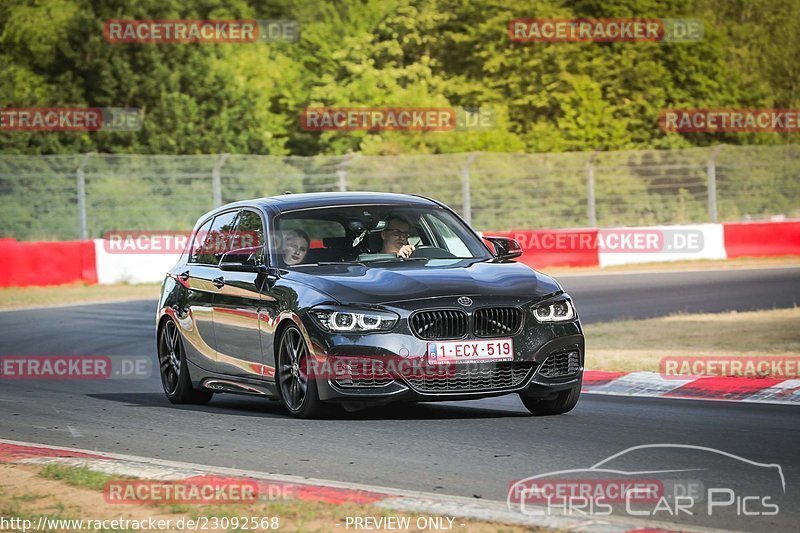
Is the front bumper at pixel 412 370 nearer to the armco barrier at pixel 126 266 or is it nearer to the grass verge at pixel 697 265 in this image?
the armco barrier at pixel 126 266

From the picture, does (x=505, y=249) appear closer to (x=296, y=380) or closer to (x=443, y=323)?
(x=443, y=323)

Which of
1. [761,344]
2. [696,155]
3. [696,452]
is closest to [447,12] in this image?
[696,155]

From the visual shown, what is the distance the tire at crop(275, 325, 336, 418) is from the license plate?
884 millimetres

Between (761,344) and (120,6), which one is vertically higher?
(120,6)

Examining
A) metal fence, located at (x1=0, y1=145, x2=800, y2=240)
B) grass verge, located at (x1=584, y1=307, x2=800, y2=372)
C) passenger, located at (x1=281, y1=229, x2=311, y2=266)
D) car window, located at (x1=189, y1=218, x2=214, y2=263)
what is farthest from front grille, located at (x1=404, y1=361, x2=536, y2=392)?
metal fence, located at (x1=0, y1=145, x2=800, y2=240)

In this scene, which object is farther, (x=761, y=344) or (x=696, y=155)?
(x=696, y=155)

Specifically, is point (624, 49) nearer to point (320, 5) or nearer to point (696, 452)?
point (320, 5)

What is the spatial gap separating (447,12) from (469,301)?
4521 cm

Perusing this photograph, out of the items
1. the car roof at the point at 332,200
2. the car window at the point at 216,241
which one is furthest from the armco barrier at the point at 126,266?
the car roof at the point at 332,200

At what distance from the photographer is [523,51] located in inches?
2035

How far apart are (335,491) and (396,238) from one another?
3977 mm

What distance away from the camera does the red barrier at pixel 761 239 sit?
33.5 meters

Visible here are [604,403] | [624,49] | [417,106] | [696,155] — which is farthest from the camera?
[624,49]

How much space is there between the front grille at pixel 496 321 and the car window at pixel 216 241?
9.78ft
